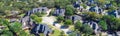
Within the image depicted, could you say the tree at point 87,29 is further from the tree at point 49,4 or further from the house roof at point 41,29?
the tree at point 49,4

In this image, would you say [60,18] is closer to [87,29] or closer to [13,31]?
[87,29]

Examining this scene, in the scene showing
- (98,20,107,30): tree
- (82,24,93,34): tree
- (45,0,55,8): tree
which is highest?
(45,0,55,8): tree

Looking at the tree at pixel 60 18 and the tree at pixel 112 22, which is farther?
the tree at pixel 60 18

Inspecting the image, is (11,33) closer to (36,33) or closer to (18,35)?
(18,35)

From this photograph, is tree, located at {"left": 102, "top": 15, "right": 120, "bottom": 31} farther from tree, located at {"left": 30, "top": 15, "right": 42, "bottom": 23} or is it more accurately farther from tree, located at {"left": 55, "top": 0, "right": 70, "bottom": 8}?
tree, located at {"left": 55, "top": 0, "right": 70, "bottom": 8}

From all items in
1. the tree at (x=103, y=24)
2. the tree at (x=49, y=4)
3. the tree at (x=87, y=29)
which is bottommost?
the tree at (x=87, y=29)

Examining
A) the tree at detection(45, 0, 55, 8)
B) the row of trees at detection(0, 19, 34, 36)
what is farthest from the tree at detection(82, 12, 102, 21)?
the row of trees at detection(0, 19, 34, 36)

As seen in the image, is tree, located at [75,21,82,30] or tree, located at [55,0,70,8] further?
tree, located at [55,0,70,8]

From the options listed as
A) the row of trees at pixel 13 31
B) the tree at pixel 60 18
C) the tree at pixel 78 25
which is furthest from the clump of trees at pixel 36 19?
the tree at pixel 78 25

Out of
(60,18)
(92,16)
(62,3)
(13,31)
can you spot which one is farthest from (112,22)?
(62,3)

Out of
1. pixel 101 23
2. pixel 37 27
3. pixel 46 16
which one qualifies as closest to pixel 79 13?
pixel 46 16

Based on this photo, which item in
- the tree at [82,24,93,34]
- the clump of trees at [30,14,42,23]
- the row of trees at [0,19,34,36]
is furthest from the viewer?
the clump of trees at [30,14,42,23]
